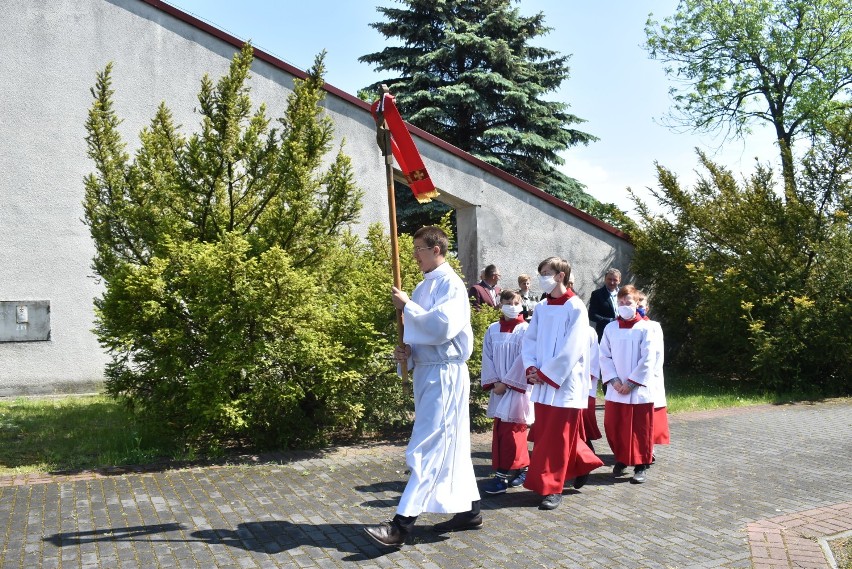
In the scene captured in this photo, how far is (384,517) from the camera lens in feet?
19.2

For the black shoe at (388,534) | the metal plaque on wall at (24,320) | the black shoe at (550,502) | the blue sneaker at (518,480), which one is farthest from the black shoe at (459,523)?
the metal plaque on wall at (24,320)

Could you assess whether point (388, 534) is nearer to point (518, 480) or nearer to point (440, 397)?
point (440, 397)

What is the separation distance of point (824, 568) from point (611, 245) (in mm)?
11045

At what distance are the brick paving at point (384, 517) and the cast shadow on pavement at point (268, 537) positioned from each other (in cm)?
1

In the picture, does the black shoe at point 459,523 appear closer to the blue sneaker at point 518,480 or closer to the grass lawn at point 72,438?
the blue sneaker at point 518,480

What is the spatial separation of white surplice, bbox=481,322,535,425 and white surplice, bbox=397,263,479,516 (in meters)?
1.46

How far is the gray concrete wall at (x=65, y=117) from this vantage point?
11.3 meters

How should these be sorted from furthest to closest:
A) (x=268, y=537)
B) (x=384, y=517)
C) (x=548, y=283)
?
(x=548, y=283) → (x=384, y=517) → (x=268, y=537)

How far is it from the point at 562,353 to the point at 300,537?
2.55 meters

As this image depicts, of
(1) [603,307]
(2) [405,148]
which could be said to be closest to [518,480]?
(2) [405,148]

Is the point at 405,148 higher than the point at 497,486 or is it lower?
higher

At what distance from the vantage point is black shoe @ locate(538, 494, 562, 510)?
6.13 metres

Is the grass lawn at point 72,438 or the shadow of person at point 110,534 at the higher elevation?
the grass lawn at point 72,438

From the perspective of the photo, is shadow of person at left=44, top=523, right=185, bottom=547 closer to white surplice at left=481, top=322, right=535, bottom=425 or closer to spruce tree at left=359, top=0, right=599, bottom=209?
white surplice at left=481, top=322, right=535, bottom=425
